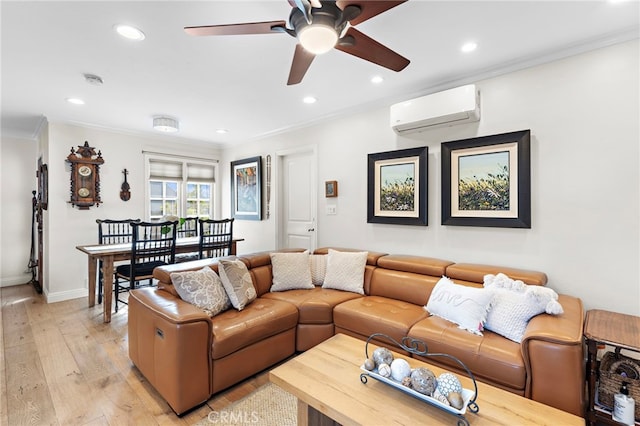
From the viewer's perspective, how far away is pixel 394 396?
1.37 m

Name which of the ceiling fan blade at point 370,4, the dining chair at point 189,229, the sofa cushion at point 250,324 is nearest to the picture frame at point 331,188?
the sofa cushion at point 250,324

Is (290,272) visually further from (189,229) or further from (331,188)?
(189,229)

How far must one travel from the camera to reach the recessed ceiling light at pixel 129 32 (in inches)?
78.0

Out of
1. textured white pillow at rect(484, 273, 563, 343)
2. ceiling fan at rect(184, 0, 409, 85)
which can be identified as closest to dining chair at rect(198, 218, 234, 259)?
ceiling fan at rect(184, 0, 409, 85)

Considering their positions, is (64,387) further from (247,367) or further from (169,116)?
(169,116)

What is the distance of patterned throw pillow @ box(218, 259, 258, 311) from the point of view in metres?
2.48

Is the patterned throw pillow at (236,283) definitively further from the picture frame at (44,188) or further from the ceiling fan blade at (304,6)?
the picture frame at (44,188)

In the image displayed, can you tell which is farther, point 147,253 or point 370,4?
point 147,253

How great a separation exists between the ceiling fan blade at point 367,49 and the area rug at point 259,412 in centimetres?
223

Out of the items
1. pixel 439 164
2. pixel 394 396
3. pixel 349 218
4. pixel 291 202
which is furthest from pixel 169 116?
pixel 394 396

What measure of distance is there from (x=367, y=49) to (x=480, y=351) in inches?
75.9

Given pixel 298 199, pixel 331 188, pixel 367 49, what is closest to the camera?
pixel 367 49

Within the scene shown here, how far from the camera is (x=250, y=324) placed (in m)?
2.22

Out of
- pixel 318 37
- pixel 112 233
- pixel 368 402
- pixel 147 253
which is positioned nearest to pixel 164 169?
pixel 112 233
